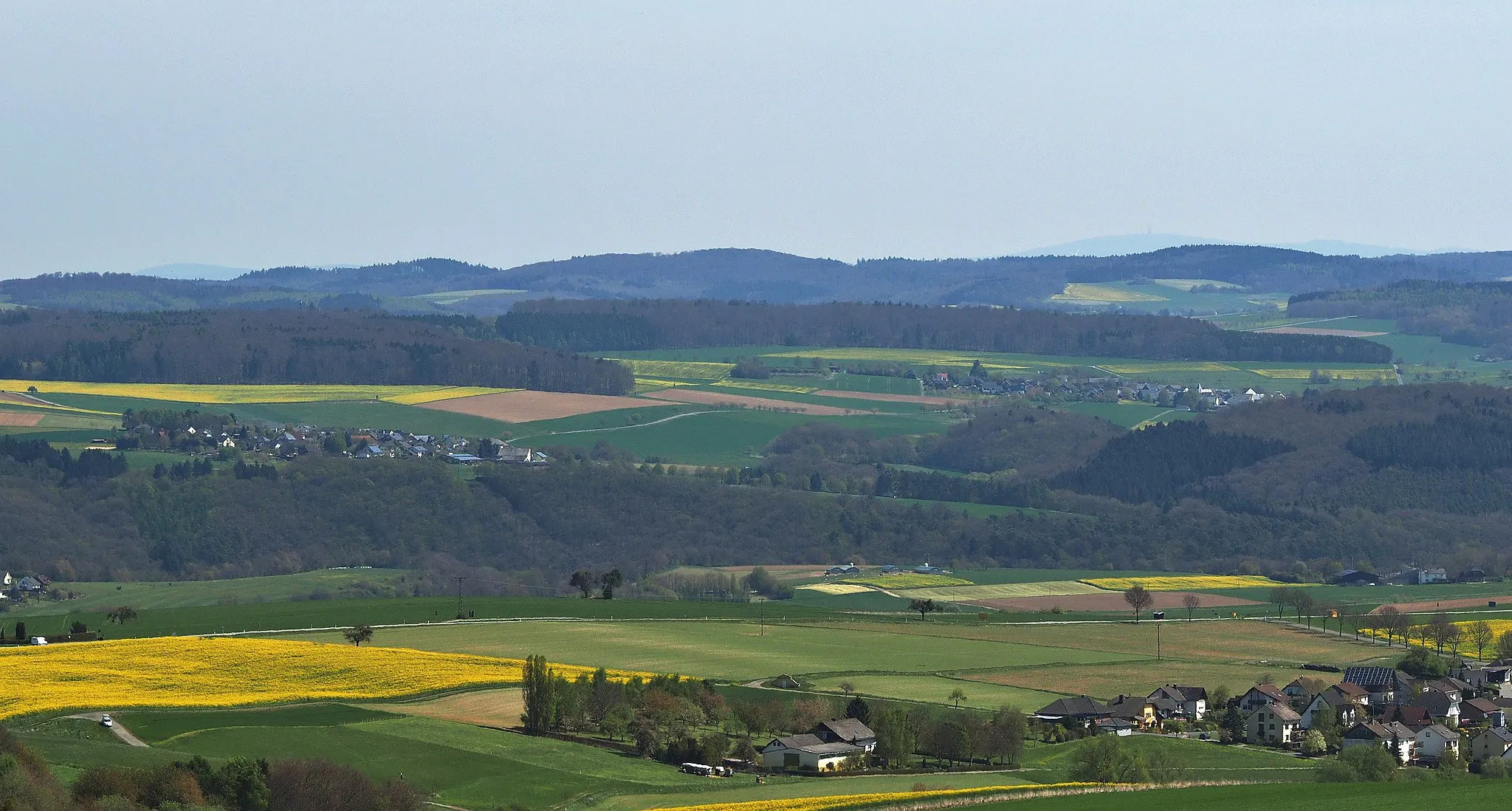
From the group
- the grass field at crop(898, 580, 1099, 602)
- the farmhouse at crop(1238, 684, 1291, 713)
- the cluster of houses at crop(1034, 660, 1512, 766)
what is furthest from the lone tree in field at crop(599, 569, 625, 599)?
the farmhouse at crop(1238, 684, 1291, 713)

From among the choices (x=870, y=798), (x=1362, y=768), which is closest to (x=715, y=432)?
(x=1362, y=768)

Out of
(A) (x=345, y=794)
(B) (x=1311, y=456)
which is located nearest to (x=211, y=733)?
(A) (x=345, y=794)

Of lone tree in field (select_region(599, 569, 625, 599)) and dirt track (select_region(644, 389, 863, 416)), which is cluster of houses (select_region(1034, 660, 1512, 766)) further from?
dirt track (select_region(644, 389, 863, 416))

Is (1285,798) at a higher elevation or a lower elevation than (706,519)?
higher

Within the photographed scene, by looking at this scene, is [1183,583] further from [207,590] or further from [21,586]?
[21,586]

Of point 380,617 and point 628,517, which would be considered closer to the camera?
point 380,617

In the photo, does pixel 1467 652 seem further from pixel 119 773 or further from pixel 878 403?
pixel 878 403
